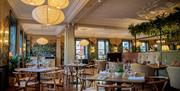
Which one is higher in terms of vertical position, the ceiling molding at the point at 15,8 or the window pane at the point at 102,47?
the ceiling molding at the point at 15,8

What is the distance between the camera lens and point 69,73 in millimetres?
8469

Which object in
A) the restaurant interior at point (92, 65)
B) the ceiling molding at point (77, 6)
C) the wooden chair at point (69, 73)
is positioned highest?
the ceiling molding at point (77, 6)

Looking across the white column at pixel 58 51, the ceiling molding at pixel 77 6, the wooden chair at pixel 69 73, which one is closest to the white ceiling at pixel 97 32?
the white column at pixel 58 51

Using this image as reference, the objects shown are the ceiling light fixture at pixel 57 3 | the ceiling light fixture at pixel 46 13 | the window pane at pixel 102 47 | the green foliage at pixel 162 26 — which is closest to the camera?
the ceiling light fixture at pixel 57 3

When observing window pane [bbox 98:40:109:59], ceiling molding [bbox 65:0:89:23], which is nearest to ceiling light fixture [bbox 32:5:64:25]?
ceiling molding [bbox 65:0:89:23]

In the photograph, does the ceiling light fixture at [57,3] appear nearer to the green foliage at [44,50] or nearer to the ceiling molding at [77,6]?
the ceiling molding at [77,6]

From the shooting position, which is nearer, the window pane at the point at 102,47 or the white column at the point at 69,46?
the white column at the point at 69,46

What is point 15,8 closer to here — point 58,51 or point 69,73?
point 69,73

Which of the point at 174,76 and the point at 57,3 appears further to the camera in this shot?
the point at 174,76

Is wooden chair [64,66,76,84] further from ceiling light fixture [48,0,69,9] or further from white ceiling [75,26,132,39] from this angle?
white ceiling [75,26,132,39]

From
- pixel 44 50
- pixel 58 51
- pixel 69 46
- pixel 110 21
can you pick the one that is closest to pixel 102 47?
pixel 58 51

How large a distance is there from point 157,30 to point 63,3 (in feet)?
17.7

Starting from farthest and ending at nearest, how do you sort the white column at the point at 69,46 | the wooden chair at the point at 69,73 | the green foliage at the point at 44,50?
the green foliage at the point at 44,50, the white column at the point at 69,46, the wooden chair at the point at 69,73

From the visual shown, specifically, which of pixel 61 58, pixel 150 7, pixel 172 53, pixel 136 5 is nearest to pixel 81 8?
pixel 136 5
